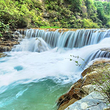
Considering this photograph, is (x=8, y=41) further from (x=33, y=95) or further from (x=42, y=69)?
(x=33, y=95)

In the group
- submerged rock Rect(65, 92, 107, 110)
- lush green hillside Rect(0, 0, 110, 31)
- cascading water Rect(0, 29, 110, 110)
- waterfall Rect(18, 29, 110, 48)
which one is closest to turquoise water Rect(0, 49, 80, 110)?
cascading water Rect(0, 29, 110, 110)

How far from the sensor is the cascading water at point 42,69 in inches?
140

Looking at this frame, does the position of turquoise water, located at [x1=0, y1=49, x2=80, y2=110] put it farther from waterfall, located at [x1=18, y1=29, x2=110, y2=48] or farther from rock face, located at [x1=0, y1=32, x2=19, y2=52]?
waterfall, located at [x1=18, y1=29, x2=110, y2=48]


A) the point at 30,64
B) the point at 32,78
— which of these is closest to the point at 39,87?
the point at 32,78

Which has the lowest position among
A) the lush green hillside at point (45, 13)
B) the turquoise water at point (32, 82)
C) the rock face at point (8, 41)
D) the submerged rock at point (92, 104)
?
the turquoise water at point (32, 82)

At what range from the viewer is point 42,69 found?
605 centimetres

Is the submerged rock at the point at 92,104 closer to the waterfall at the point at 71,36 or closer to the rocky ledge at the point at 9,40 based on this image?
the waterfall at the point at 71,36

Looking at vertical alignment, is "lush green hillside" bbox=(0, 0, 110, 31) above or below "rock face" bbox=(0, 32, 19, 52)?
above

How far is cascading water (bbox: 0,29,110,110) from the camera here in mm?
3559

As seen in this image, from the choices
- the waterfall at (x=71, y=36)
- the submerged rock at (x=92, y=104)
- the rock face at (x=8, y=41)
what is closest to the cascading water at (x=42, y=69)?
the waterfall at (x=71, y=36)

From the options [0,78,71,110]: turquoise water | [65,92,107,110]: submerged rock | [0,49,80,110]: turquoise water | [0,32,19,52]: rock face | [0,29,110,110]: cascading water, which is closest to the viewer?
[65,92,107,110]: submerged rock

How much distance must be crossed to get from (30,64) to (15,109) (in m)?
3.85

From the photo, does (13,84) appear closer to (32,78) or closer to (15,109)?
(32,78)

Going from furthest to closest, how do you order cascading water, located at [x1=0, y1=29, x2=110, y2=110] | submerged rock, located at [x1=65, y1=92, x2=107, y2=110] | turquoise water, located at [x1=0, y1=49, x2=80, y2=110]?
cascading water, located at [x1=0, y1=29, x2=110, y2=110], turquoise water, located at [x1=0, y1=49, x2=80, y2=110], submerged rock, located at [x1=65, y1=92, x2=107, y2=110]
